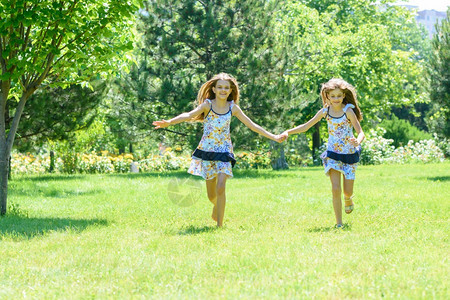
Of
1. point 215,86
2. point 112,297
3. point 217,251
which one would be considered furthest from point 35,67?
point 112,297

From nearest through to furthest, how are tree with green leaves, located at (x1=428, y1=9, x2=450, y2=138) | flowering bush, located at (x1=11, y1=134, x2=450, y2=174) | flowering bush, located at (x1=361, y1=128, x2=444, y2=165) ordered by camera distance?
tree with green leaves, located at (x1=428, y1=9, x2=450, y2=138)
flowering bush, located at (x1=11, y1=134, x2=450, y2=174)
flowering bush, located at (x1=361, y1=128, x2=444, y2=165)

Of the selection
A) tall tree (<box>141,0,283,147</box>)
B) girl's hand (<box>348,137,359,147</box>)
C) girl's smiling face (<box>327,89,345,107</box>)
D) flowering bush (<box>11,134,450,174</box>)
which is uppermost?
tall tree (<box>141,0,283,147</box>)

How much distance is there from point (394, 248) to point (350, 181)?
2059mm

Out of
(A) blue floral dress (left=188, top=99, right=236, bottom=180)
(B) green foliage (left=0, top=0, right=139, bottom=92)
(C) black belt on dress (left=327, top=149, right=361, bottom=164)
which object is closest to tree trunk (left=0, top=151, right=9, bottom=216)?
(B) green foliage (left=0, top=0, right=139, bottom=92)

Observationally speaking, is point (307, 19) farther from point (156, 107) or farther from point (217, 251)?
point (217, 251)

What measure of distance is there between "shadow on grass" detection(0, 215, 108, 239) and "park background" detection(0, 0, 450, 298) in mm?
46

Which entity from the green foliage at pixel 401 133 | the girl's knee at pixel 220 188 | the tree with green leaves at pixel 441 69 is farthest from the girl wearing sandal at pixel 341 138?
the green foliage at pixel 401 133

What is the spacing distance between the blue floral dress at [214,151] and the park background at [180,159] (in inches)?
29.1

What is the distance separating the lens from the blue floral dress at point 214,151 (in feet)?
23.7

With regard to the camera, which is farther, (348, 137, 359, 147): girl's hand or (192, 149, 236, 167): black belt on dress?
(192, 149, 236, 167): black belt on dress

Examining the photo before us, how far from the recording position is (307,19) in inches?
1043

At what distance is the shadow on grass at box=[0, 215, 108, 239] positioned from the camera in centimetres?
682

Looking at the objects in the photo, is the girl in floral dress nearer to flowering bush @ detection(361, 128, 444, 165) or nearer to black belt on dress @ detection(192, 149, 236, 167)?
black belt on dress @ detection(192, 149, 236, 167)

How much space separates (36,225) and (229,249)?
3375 millimetres
